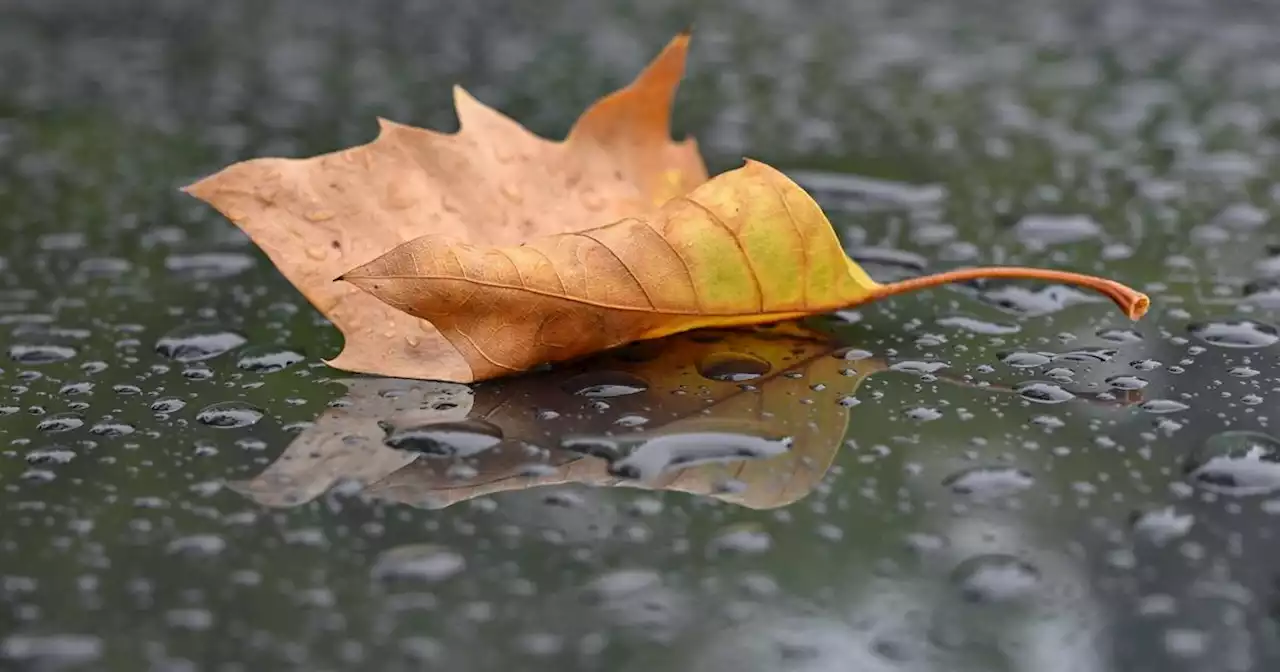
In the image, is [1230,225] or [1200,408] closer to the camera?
[1200,408]

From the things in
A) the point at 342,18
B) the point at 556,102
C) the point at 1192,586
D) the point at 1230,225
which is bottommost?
the point at 1192,586

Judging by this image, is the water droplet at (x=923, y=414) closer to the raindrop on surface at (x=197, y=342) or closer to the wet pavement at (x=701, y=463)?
the wet pavement at (x=701, y=463)

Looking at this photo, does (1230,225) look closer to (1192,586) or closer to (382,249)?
(1192,586)

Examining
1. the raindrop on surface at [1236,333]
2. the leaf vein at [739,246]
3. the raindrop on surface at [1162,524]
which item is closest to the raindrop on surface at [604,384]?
the leaf vein at [739,246]

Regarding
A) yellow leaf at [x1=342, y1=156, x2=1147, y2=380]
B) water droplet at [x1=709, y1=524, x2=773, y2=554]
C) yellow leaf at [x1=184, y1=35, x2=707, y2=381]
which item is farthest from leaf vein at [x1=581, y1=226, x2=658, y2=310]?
water droplet at [x1=709, y1=524, x2=773, y2=554]

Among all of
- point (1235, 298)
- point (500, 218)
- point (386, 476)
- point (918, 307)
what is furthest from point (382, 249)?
point (1235, 298)

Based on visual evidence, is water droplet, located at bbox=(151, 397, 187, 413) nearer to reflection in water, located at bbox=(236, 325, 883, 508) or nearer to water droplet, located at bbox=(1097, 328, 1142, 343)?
reflection in water, located at bbox=(236, 325, 883, 508)
